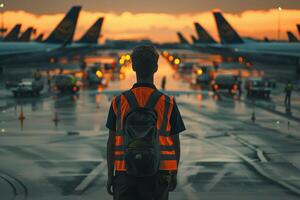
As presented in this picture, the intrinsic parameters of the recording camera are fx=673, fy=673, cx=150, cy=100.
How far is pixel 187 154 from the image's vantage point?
25.1 m

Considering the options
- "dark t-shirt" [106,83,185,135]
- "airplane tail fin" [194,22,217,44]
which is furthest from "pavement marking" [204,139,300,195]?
"airplane tail fin" [194,22,217,44]

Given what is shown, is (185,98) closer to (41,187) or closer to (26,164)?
(26,164)

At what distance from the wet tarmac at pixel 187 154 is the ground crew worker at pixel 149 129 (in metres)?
9.69

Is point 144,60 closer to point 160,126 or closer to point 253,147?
point 160,126

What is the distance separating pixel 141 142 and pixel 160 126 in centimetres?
44

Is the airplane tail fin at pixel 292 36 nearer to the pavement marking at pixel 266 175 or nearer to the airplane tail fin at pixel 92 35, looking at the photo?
the airplane tail fin at pixel 92 35

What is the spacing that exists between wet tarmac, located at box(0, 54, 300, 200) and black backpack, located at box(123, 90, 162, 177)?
10054 millimetres

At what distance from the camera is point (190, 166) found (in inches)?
868

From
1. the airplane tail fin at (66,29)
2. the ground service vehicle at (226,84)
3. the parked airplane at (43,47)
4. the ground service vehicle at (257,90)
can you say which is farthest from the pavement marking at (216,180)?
the airplane tail fin at (66,29)

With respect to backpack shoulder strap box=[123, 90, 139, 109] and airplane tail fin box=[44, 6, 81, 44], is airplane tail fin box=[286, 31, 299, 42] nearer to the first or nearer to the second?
airplane tail fin box=[44, 6, 81, 44]

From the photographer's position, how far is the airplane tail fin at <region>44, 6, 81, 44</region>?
11188 centimetres

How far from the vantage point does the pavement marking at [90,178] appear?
58.9 ft

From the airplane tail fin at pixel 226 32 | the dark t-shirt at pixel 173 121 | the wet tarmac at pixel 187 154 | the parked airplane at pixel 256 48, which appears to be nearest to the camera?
the dark t-shirt at pixel 173 121

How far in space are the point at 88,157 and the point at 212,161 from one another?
4.48m
